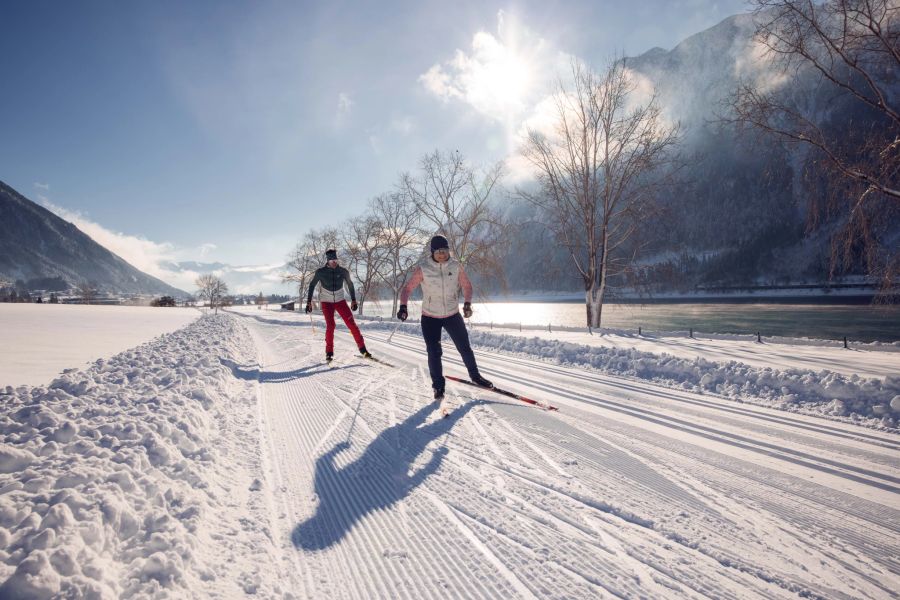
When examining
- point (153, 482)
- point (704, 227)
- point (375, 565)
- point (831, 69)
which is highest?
point (704, 227)

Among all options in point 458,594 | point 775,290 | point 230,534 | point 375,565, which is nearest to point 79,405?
point 230,534

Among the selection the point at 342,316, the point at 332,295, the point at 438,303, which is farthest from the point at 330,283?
the point at 438,303

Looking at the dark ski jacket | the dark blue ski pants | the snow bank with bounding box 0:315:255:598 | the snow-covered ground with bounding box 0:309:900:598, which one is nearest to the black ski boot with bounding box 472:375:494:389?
the dark blue ski pants

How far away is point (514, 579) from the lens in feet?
5.70

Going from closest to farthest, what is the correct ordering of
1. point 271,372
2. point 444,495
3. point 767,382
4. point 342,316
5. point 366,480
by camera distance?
point 444,495
point 366,480
point 767,382
point 271,372
point 342,316

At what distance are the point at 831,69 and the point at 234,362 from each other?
48.6 ft

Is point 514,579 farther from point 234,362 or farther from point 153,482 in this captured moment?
point 234,362

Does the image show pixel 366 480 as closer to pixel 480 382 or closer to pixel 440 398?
pixel 440 398

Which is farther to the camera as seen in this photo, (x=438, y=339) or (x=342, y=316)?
(x=342, y=316)

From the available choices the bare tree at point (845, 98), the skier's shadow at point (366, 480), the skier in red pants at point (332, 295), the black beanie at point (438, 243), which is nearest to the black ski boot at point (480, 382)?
the skier's shadow at point (366, 480)

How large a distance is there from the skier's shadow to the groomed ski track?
0.01 m

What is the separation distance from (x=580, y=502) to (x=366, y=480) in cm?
156

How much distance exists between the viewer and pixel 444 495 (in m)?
2.51

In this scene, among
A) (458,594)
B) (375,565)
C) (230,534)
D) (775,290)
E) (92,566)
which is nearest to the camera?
(92,566)
